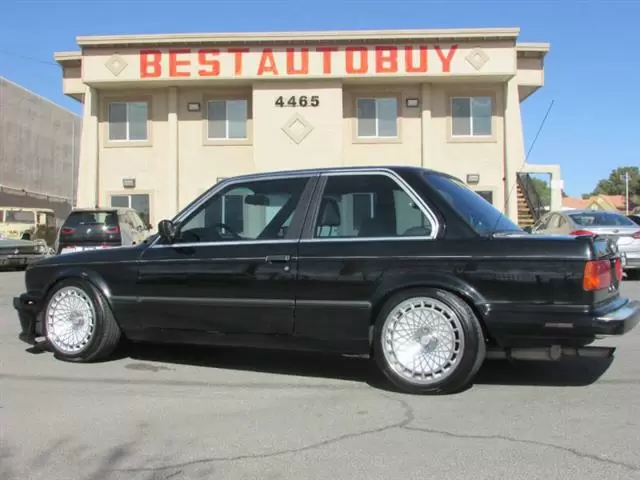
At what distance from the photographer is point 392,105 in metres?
21.0

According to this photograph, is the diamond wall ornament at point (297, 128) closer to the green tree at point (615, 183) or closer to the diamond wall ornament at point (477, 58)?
the diamond wall ornament at point (477, 58)

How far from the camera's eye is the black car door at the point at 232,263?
17.4 feet

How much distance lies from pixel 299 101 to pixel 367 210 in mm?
15488

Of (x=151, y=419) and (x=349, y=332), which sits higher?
(x=349, y=332)

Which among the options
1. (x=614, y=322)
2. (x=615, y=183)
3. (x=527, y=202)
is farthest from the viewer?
(x=615, y=183)

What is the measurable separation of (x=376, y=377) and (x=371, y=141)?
15.9m

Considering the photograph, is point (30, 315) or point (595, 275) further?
point (30, 315)

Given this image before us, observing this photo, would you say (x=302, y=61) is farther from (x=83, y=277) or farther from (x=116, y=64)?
(x=83, y=277)

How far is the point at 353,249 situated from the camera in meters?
5.14

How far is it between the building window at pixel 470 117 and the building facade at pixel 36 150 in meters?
22.9

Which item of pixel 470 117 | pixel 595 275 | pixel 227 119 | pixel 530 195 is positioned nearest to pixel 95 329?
pixel 595 275

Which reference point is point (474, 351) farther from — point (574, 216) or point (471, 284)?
point (574, 216)

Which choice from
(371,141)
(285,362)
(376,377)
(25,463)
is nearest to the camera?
(25,463)

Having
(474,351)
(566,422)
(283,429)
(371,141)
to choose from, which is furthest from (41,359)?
(371,141)
